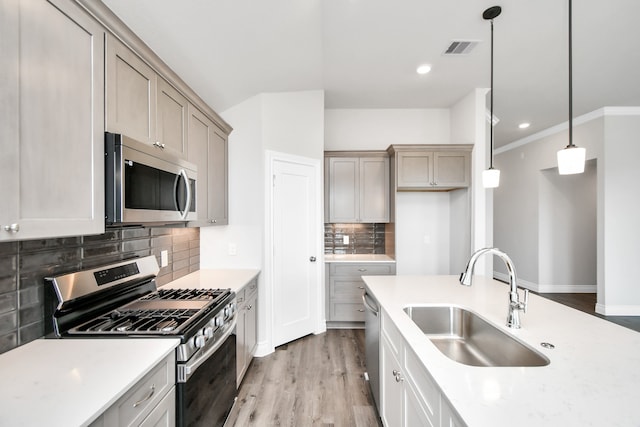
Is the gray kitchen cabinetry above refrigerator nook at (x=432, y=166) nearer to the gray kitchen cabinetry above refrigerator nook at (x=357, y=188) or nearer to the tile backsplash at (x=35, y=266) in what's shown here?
the gray kitchen cabinetry above refrigerator nook at (x=357, y=188)

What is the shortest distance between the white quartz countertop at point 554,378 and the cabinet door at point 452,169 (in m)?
2.25

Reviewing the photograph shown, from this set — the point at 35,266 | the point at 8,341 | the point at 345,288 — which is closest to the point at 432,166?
the point at 345,288

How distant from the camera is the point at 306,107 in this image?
3434 millimetres

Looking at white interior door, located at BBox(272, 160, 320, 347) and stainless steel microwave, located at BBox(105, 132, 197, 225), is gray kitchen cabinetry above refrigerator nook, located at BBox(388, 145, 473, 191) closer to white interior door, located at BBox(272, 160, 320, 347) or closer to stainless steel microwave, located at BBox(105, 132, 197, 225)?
white interior door, located at BBox(272, 160, 320, 347)

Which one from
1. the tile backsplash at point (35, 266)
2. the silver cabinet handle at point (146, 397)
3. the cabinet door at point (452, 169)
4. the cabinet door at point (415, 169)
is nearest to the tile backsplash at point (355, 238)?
the cabinet door at point (415, 169)

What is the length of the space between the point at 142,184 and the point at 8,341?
0.83 metres

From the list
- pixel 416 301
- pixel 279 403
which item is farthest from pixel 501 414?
pixel 279 403

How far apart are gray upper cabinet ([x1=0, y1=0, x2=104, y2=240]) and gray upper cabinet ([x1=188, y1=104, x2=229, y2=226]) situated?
98 cm

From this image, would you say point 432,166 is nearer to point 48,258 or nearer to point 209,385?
point 209,385

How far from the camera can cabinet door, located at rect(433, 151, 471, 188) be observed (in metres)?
3.65

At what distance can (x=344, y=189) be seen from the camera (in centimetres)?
397

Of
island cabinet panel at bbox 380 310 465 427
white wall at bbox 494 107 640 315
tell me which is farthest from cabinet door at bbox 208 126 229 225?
white wall at bbox 494 107 640 315

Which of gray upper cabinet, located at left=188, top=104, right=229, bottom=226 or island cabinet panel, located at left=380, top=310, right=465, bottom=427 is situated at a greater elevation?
gray upper cabinet, located at left=188, top=104, right=229, bottom=226

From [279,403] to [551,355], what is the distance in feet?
6.28
